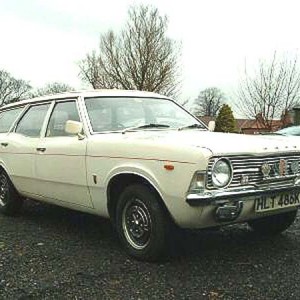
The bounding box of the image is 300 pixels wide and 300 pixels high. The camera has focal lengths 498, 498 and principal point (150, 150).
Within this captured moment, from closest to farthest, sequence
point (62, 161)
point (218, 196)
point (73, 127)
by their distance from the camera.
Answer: point (218, 196) < point (73, 127) < point (62, 161)

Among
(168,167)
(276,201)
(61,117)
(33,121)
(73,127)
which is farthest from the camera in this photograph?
(33,121)

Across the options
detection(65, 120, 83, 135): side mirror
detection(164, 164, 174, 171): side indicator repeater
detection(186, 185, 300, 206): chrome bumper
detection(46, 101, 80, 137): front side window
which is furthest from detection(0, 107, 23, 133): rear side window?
detection(186, 185, 300, 206): chrome bumper

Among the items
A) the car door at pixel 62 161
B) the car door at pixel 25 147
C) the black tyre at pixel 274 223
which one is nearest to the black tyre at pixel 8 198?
the car door at pixel 25 147

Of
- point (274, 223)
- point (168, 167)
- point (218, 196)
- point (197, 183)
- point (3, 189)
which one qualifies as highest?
point (168, 167)

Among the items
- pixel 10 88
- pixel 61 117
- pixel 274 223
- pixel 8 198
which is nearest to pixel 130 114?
pixel 61 117

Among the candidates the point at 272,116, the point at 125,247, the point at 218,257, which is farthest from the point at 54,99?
the point at 272,116

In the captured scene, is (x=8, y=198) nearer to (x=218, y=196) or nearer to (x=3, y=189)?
(x=3, y=189)

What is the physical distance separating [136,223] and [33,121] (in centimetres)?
242

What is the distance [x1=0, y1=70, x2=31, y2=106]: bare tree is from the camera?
237ft

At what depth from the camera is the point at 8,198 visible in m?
6.70

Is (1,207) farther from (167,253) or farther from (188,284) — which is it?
(188,284)

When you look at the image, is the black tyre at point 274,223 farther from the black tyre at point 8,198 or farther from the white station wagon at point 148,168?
the black tyre at point 8,198

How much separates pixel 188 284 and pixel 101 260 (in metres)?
1.00

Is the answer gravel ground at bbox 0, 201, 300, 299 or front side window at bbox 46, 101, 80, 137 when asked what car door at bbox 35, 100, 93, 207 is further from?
gravel ground at bbox 0, 201, 300, 299
